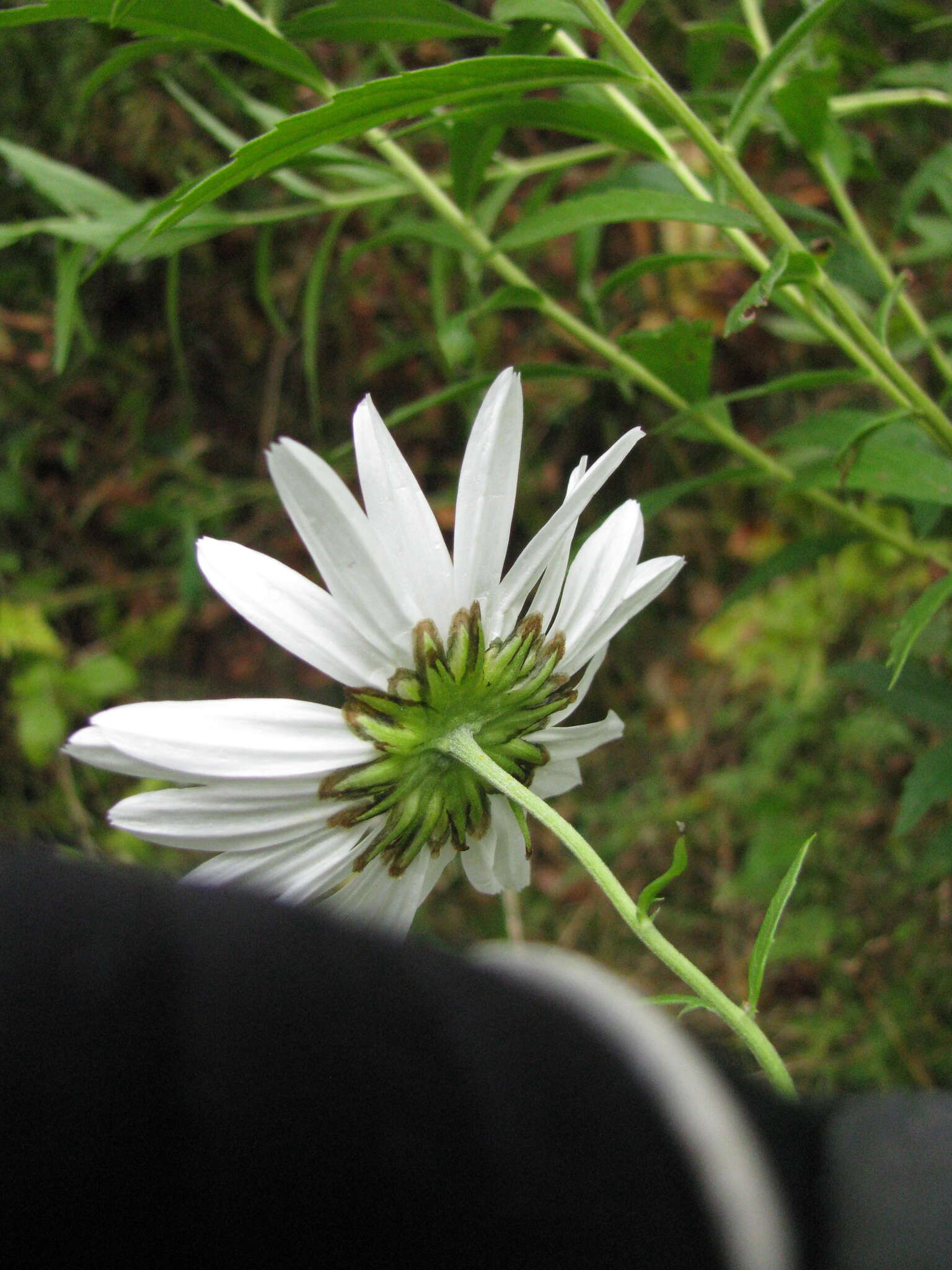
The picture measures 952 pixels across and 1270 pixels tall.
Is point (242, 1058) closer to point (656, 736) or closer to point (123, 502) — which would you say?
point (656, 736)

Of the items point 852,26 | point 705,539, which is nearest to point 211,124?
point 852,26

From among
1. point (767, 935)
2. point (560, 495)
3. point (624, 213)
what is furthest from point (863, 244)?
point (560, 495)

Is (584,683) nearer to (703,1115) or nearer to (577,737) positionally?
(577,737)

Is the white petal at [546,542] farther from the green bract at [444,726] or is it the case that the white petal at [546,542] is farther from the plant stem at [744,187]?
the plant stem at [744,187]

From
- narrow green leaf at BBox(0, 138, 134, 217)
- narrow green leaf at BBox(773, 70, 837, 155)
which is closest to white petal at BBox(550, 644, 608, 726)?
narrow green leaf at BBox(773, 70, 837, 155)

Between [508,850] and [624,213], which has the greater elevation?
[624,213]

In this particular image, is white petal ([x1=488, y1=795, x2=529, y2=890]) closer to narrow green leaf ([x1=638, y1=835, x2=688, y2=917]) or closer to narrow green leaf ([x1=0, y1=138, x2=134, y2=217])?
narrow green leaf ([x1=638, y1=835, x2=688, y2=917])
